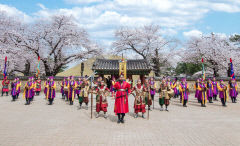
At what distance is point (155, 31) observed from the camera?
1288 inches

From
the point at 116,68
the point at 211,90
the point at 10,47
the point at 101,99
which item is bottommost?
the point at 101,99

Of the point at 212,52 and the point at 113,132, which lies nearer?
the point at 113,132

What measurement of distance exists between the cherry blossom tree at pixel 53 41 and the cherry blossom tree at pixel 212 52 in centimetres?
1635

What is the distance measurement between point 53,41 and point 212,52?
23.1 m

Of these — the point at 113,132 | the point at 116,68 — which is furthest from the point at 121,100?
the point at 116,68

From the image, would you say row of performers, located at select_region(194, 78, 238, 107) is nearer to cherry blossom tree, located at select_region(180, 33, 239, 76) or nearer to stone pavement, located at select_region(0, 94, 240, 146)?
stone pavement, located at select_region(0, 94, 240, 146)

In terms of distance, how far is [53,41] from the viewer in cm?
2411

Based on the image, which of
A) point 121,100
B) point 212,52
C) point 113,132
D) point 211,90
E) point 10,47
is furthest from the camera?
point 212,52

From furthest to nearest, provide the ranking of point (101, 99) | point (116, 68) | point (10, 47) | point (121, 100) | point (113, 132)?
1. point (10, 47)
2. point (116, 68)
3. point (101, 99)
4. point (121, 100)
5. point (113, 132)

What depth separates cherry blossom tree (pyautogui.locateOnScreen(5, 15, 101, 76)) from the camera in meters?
23.2

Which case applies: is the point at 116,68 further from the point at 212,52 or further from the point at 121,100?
the point at 212,52

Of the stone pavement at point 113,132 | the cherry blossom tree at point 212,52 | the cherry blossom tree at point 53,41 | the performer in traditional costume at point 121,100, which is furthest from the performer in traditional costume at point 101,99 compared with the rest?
the cherry blossom tree at point 212,52

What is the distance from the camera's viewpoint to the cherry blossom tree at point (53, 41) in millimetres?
23188

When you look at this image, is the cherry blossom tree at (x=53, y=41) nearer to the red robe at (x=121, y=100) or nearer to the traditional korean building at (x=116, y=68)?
the traditional korean building at (x=116, y=68)
